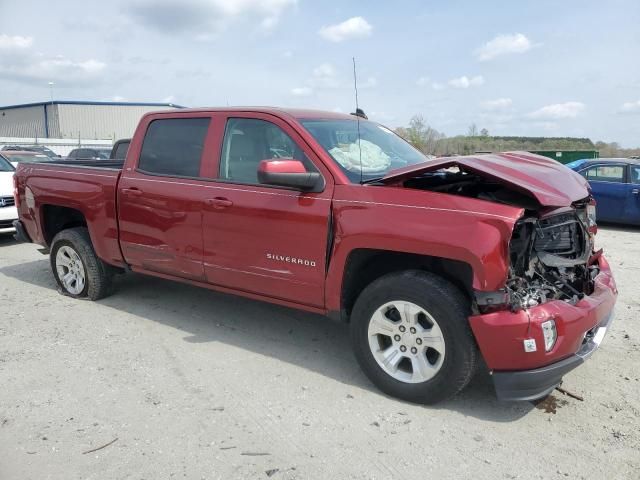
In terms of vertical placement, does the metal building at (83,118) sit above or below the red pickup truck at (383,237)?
above

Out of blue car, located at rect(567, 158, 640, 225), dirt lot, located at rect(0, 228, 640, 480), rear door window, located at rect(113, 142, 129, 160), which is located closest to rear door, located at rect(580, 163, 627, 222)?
blue car, located at rect(567, 158, 640, 225)

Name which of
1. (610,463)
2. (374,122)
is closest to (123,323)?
(374,122)

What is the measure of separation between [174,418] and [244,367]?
0.79 meters

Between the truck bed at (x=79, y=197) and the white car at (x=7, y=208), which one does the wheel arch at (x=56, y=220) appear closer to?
the truck bed at (x=79, y=197)

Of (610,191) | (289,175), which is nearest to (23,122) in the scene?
(610,191)

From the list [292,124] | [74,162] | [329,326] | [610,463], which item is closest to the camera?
[610,463]

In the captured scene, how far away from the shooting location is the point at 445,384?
3.28 meters

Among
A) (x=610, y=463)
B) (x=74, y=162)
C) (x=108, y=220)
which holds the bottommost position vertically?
(x=610, y=463)

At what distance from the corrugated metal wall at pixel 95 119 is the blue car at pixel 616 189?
55.1 m

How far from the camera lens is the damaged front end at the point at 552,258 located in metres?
3.17

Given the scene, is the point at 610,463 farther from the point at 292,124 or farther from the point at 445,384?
the point at 292,124

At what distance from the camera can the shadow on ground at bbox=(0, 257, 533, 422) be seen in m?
3.57

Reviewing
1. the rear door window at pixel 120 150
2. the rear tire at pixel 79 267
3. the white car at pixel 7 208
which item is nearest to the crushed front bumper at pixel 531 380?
the rear tire at pixel 79 267

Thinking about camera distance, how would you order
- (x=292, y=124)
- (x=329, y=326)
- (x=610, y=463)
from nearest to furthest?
(x=610, y=463) → (x=292, y=124) → (x=329, y=326)
